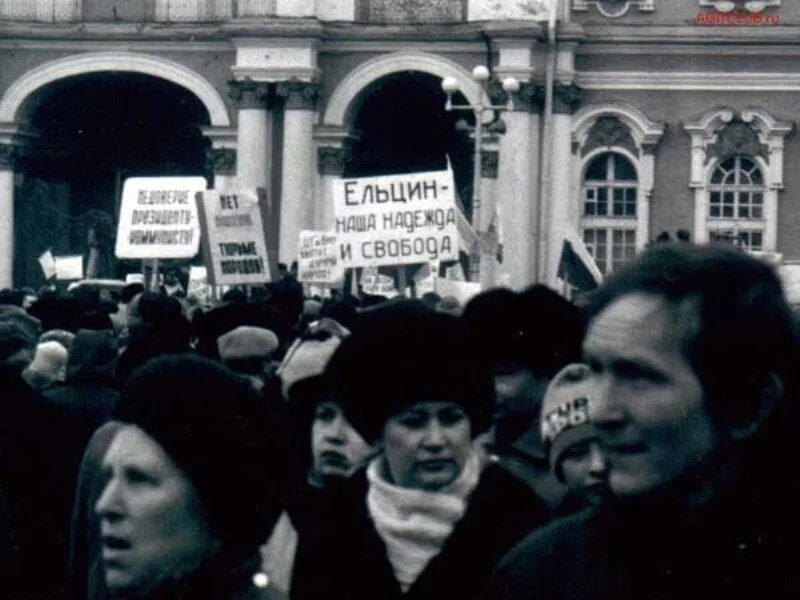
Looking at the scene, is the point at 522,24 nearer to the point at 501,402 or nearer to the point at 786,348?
the point at 501,402

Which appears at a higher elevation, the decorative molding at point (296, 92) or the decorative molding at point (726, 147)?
the decorative molding at point (296, 92)

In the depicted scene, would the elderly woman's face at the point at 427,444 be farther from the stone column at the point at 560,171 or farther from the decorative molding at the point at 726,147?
the decorative molding at the point at 726,147

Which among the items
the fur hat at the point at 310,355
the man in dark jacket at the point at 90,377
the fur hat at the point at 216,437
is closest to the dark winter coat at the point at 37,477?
the man in dark jacket at the point at 90,377

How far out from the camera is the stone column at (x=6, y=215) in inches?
1417

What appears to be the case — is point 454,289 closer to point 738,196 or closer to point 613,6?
point 738,196

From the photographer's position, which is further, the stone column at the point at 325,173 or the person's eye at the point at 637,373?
the stone column at the point at 325,173

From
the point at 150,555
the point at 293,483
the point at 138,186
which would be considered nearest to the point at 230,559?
the point at 150,555

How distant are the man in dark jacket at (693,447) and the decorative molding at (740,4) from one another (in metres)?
33.1

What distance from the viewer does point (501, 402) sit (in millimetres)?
5074

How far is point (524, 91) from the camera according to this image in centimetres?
3494

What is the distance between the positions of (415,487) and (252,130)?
3147 cm

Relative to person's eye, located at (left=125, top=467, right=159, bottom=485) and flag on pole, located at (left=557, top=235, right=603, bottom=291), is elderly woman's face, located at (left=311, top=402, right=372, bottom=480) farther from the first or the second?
flag on pole, located at (left=557, top=235, right=603, bottom=291)

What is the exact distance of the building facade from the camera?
35094 millimetres

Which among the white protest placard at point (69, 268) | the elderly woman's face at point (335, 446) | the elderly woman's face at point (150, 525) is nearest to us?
the elderly woman's face at point (150, 525)
